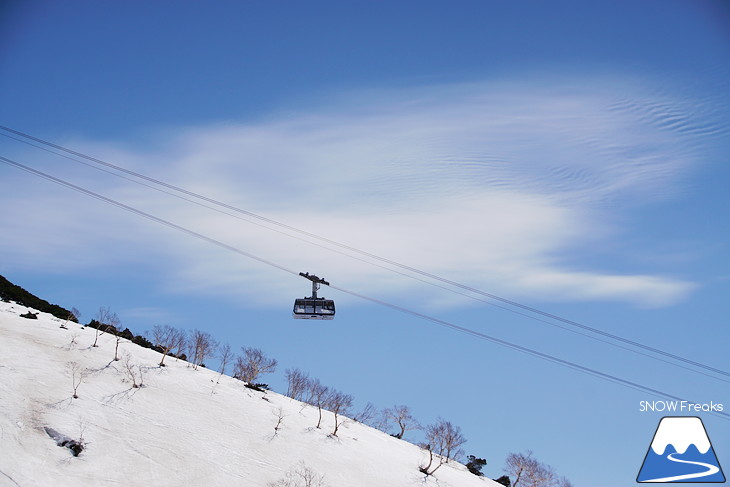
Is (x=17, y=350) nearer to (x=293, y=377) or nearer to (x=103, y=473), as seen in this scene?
(x=103, y=473)

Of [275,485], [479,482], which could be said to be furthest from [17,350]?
[479,482]

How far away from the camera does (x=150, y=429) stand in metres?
60.5

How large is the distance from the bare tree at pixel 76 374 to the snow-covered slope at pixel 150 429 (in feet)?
1.03

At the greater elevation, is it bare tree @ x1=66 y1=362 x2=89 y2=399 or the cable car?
the cable car

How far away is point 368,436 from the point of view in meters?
84.2

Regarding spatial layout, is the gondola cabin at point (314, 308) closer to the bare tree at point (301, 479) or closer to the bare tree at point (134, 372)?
the bare tree at point (301, 479)

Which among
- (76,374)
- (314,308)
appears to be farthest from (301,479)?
(314,308)

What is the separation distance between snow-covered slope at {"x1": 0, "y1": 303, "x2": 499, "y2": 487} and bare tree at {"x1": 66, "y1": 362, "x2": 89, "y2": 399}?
0.31m

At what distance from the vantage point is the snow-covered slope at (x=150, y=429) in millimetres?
52719

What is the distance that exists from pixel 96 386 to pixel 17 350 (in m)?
8.36

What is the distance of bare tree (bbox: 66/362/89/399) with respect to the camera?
6209 cm

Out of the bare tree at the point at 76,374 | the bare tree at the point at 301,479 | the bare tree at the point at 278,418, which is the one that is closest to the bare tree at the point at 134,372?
the bare tree at the point at 76,374

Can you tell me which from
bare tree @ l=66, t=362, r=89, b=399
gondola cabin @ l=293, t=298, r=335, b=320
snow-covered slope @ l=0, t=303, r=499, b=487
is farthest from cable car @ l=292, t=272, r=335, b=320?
bare tree @ l=66, t=362, r=89, b=399

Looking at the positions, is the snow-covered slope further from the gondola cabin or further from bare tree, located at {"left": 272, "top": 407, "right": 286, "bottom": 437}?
the gondola cabin
